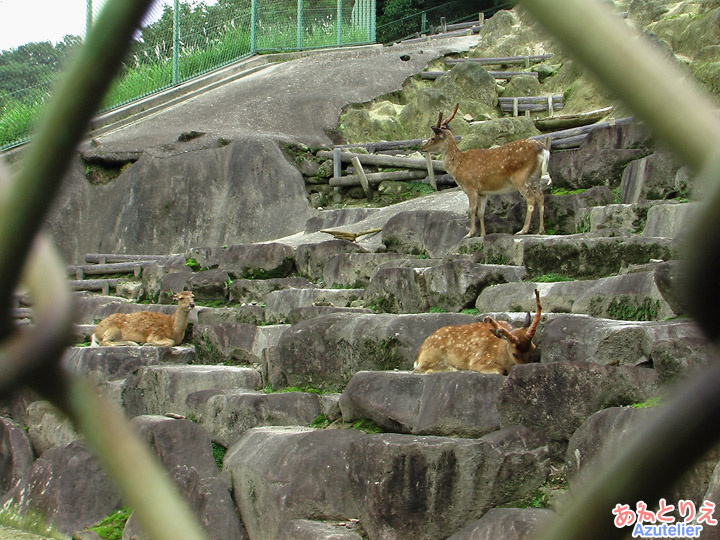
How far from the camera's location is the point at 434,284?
23.8 ft

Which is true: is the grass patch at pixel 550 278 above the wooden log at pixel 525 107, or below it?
below

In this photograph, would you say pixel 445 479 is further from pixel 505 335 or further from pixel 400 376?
pixel 505 335

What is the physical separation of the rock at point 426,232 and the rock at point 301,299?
1.46 metres

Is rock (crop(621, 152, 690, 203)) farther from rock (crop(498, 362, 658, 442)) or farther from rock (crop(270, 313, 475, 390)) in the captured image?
rock (crop(498, 362, 658, 442))

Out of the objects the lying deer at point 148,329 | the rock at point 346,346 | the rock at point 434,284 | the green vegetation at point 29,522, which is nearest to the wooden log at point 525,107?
the rock at point 434,284

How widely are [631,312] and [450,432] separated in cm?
189

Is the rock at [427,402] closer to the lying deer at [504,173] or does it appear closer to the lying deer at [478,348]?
the lying deer at [478,348]

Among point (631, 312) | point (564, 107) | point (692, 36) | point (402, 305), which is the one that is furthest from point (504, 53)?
point (631, 312)

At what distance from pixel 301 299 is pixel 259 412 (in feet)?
8.46

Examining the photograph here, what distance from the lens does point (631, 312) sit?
583 centimetres

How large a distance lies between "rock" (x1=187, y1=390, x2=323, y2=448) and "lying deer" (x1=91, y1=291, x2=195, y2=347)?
8.12 feet

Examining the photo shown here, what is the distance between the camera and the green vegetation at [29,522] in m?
5.88

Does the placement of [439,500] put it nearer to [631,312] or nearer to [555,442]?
[555,442]

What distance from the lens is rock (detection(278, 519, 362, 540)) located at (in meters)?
4.34
